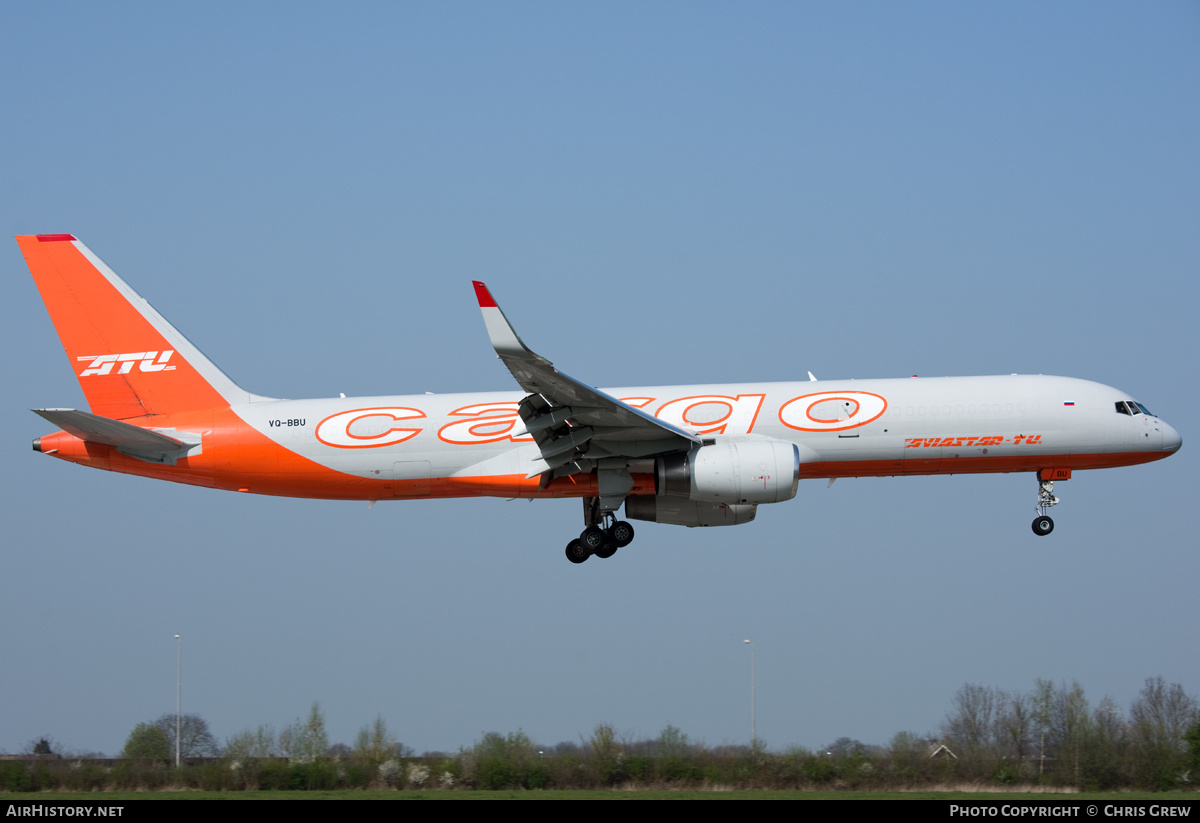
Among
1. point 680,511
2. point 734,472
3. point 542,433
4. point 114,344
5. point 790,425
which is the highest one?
point 114,344

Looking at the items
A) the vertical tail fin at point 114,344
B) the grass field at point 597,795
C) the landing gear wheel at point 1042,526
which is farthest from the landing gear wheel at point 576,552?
the landing gear wheel at point 1042,526

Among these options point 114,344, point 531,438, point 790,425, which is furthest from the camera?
point 114,344

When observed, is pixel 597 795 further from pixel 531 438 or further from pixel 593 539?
pixel 531 438

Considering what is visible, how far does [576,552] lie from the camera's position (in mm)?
39469

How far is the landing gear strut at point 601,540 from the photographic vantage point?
39312mm

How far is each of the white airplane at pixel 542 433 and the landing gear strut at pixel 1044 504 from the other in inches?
4.8

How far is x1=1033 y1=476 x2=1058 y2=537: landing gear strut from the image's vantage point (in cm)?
3984

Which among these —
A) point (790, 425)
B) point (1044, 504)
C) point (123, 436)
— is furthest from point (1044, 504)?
point (123, 436)

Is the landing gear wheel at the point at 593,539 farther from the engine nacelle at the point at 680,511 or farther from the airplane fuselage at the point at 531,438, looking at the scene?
the engine nacelle at the point at 680,511

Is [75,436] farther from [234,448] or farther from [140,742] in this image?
[140,742]

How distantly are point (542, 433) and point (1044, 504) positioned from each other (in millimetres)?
15945

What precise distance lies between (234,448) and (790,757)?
1806 cm

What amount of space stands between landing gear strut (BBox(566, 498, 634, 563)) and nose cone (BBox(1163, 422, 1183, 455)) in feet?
54.4

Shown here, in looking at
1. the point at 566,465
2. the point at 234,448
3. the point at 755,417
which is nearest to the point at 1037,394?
the point at 755,417
